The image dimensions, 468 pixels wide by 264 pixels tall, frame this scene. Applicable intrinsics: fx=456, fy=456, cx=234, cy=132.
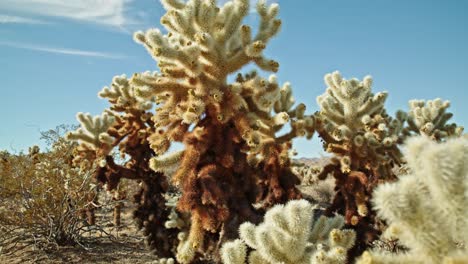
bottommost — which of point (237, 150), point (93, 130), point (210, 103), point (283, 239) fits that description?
point (283, 239)

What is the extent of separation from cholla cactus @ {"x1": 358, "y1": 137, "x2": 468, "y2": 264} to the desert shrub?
7.27 m

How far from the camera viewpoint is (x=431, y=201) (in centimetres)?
176

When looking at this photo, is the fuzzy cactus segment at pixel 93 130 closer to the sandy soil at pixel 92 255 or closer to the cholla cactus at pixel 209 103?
the sandy soil at pixel 92 255

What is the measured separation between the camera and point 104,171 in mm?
7648

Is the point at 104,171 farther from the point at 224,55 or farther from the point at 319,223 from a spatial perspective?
the point at 319,223

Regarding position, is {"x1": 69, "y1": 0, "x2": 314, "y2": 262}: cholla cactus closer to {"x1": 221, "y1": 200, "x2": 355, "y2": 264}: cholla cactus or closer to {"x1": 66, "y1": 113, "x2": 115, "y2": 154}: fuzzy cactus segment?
{"x1": 221, "y1": 200, "x2": 355, "y2": 264}: cholla cactus

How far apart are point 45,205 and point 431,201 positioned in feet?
25.9

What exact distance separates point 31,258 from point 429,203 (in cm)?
738

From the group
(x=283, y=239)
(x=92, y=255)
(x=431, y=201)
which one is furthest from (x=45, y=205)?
(x=431, y=201)

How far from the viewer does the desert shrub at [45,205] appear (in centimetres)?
823

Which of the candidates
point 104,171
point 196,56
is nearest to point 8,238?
point 104,171

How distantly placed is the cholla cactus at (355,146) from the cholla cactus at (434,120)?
142 inches

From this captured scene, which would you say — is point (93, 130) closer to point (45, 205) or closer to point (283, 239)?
point (45, 205)

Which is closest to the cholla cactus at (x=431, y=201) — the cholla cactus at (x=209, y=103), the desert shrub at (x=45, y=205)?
the cholla cactus at (x=209, y=103)
